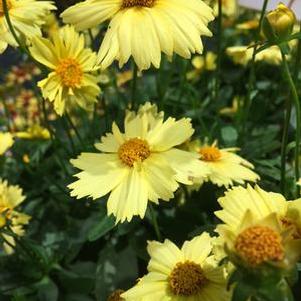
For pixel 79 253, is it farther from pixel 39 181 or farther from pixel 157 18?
pixel 157 18

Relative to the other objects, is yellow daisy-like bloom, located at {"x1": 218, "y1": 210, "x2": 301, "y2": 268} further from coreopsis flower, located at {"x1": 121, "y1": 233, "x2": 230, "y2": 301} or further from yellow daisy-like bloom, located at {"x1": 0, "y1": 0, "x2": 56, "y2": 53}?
yellow daisy-like bloom, located at {"x1": 0, "y1": 0, "x2": 56, "y2": 53}

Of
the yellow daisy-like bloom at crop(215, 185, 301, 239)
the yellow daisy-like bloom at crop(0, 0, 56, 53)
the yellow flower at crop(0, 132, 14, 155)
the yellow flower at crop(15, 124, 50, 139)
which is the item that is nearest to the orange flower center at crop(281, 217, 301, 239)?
the yellow daisy-like bloom at crop(215, 185, 301, 239)

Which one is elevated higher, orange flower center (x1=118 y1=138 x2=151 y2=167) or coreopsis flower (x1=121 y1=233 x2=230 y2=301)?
orange flower center (x1=118 y1=138 x2=151 y2=167)

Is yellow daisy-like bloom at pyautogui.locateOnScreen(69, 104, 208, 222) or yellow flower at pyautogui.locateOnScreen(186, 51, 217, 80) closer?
yellow daisy-like bloom at pyautogui.locateOnScreen(69, 104, 208, 222)

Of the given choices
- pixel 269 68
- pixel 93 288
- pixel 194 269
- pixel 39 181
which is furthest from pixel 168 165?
pixel 269 68

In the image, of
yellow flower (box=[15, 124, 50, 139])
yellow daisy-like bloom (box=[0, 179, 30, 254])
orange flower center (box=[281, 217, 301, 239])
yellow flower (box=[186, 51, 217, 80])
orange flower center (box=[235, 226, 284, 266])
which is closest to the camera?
orange flower center (box=[235, 226, 284, 266])

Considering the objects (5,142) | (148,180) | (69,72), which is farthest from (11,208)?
(148,180)

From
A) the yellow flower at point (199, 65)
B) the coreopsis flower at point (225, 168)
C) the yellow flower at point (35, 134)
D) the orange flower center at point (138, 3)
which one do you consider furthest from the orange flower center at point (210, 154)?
the yellow flower at point (199, 65)

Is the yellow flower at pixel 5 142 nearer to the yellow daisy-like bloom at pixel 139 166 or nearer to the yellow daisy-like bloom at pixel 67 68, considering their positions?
the yellow daisy-like bloom at pixel 67 68

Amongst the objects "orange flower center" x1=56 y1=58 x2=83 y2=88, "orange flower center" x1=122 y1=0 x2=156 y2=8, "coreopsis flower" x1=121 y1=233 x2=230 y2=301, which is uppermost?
"orange flower center" x1=122 y1=0 x2=156 y2=8
